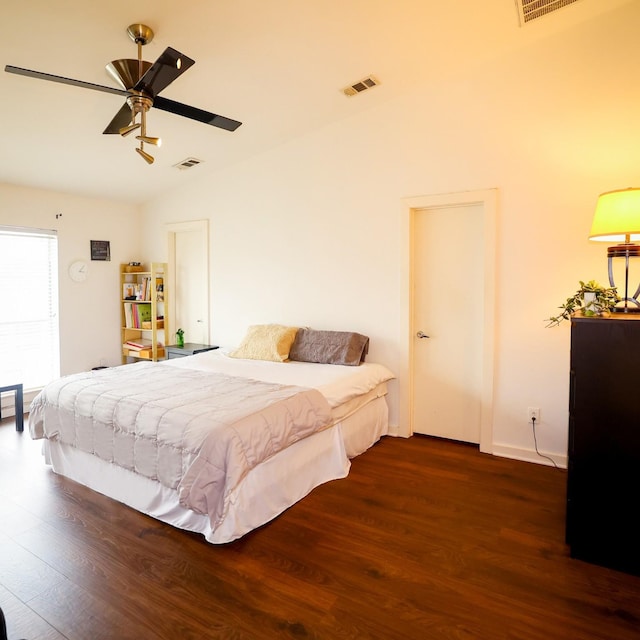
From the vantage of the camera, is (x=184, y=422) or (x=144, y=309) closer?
(x=184, y=422)

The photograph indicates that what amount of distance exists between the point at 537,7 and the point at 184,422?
3.24m

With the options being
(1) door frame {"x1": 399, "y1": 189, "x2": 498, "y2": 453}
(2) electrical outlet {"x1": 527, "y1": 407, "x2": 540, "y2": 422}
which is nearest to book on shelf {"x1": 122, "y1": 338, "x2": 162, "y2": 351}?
(1) door frame {"x1": 399, "y1": 189, "x2": 498, "y2": 453}

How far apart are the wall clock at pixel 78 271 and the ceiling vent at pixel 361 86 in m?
3.62

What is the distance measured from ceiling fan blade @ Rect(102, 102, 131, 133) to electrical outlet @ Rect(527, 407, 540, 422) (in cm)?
341

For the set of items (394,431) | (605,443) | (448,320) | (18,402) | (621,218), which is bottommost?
(394,431)

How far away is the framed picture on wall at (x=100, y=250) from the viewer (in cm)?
514

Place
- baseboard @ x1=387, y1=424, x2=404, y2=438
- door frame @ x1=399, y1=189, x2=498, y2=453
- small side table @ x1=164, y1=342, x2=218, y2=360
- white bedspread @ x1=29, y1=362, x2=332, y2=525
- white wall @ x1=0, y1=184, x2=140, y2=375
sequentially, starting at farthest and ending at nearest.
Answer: small side table @ x1=164, y1=342, x2=218, y2=360, white wall @ x1=0, y1=184, x2=140, y2=375, baseboard @ x1=387, y1=424, x2=404, y2=438, door frame @ x1=399, y1=189, x2=498, y2=453, white bedspread @ x1=29, y1=362, x2=332, y2=525

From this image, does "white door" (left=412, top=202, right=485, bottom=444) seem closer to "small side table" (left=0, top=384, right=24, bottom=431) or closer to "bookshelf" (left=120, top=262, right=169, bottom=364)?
"bookshelf" (left=120, top=262, right=169, bottom=364)

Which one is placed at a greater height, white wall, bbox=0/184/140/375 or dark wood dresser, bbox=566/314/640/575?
white wall, bbox=0/184/140/375

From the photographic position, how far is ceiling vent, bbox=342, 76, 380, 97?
3270 millimetres

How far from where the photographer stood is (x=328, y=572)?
6.61 feet

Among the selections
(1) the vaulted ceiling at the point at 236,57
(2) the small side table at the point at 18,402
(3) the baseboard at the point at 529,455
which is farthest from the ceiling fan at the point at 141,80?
(3) the baseboard at the point at 529,455

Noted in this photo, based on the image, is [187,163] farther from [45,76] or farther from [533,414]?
[533,414]

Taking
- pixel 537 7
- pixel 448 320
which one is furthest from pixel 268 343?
pixel 537 7
